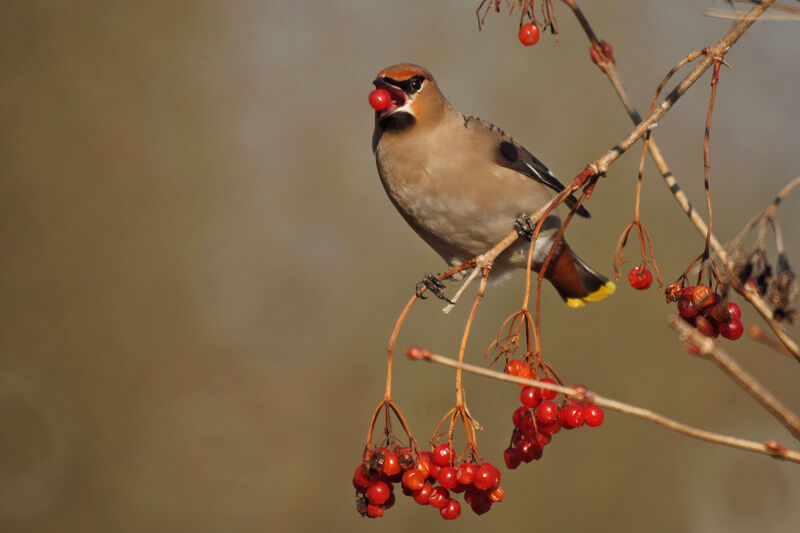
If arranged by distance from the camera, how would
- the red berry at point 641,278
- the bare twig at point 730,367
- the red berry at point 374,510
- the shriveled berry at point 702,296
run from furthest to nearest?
the red berry at point 641,278 → the red berry at point 374,510 → the shriveled berry at point 702,296 → the bare twig at point 730,367

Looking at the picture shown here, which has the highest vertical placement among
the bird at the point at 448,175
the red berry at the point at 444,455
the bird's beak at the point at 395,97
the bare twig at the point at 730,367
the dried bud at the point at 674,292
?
the bird's beak at the point at 395,97

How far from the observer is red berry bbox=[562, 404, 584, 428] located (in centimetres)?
179

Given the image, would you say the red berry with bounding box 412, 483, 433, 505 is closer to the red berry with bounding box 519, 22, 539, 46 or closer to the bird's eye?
the red berry with bounding box 519, 22, 539, 46

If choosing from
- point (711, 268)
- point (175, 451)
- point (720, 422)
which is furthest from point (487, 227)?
point (175, 451)

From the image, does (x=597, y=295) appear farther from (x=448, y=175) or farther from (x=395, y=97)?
(x=395, y=97)

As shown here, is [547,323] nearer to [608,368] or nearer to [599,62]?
[608,368]

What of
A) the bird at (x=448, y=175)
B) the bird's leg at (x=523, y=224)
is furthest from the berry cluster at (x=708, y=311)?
the bird at (x=448, y=175)

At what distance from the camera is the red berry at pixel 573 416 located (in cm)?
179

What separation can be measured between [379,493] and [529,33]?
4.47 feet

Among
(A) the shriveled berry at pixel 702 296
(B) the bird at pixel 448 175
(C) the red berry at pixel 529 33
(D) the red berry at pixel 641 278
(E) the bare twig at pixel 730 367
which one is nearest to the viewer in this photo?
(E) the bare twig at pixel 730 367

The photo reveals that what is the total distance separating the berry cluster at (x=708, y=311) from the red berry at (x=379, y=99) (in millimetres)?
1530

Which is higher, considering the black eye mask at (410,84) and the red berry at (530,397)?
the black eye mask at (410,84)

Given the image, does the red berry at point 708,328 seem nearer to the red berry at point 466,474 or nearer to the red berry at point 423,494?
the red berry at point 466,474

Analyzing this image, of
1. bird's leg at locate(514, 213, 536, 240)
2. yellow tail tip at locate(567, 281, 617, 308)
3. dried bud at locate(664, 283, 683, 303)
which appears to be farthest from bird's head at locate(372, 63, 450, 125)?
dried bud at locate(664, 283, 683, 303)
